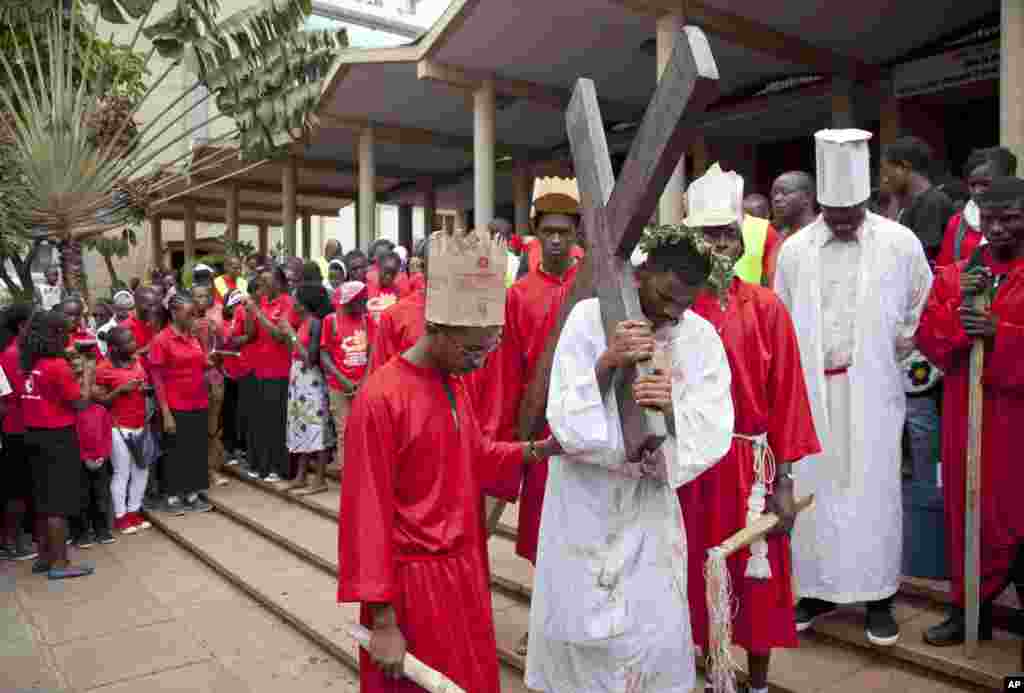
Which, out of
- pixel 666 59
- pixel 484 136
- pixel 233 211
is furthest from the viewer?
pixel 233 211

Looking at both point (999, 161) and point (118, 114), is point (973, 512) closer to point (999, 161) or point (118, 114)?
point (999, 161)

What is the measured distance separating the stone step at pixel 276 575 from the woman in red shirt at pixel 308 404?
1.78 feet

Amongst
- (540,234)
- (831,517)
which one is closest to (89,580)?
(540,234)

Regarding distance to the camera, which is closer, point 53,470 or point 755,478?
point 755,478

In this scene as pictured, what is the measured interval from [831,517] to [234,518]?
240 inches

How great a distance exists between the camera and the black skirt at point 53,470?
22.6ft

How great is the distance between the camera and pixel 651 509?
2.82 meters

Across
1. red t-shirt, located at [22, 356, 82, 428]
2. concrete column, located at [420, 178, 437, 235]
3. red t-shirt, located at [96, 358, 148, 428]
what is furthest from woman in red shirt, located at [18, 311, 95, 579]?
concrete column, located at [420, 178, 437, 235]

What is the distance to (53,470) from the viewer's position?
6.92m

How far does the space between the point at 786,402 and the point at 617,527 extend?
1.16 metres

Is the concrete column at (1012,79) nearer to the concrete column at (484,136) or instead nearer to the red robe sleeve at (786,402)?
the red robe sleeve at (786,402)

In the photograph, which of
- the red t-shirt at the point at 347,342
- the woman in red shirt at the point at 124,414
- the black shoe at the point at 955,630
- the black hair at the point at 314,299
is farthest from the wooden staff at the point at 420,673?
the black hair at the point at 314,299

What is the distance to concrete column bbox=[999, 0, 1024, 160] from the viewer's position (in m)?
7.04

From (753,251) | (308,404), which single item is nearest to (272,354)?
(308,404)
